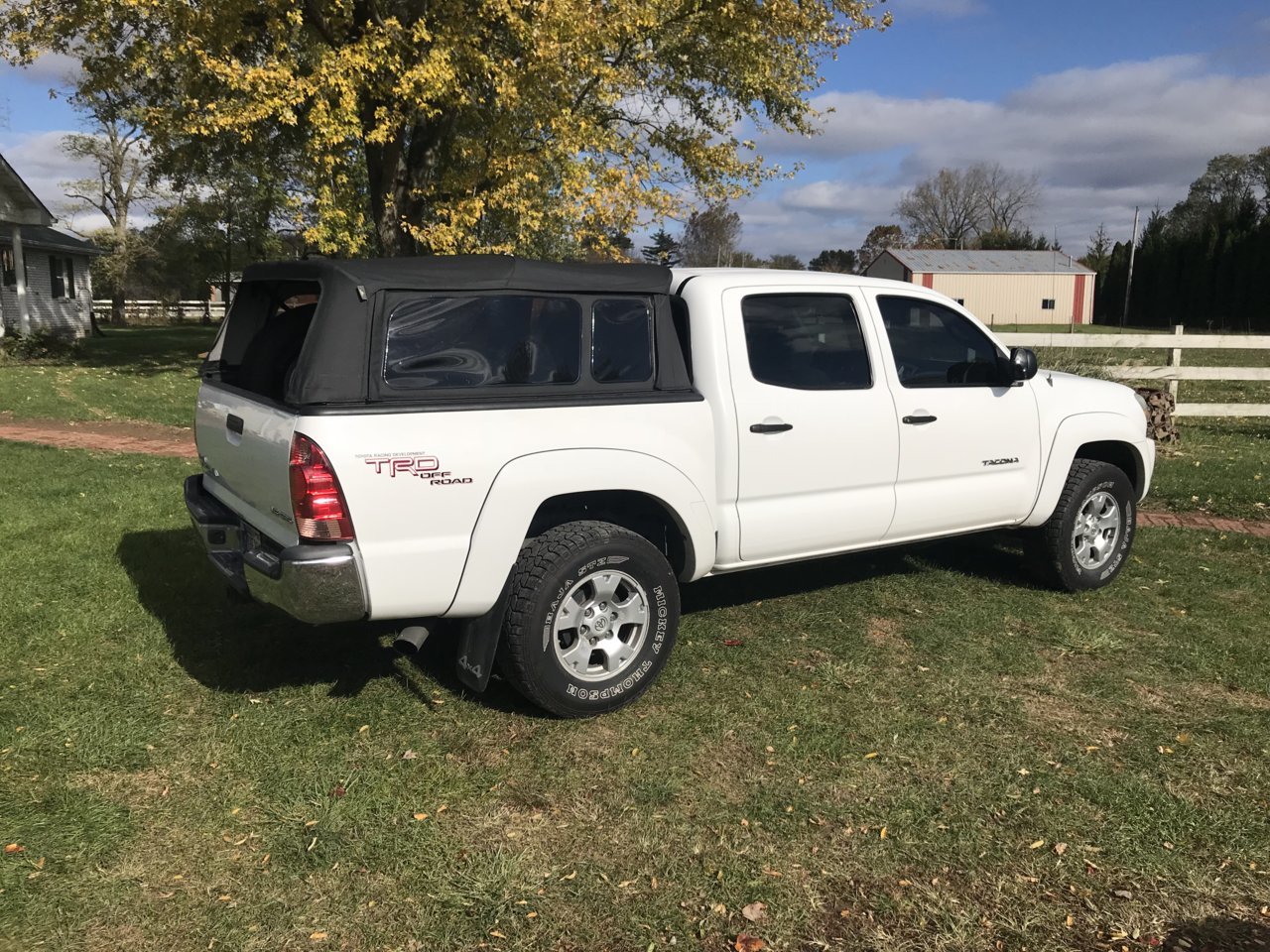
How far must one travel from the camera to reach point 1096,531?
6082 millimetres

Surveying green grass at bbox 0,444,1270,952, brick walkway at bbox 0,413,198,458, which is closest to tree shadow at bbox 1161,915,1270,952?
green grass at bbox 0,444,1270,952

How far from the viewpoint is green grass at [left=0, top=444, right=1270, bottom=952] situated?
9.89ft

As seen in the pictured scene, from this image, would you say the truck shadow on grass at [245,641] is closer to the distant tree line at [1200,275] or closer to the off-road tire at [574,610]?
the off-road tire at [574,610]

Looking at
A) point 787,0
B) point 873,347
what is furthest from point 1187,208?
point 873,347

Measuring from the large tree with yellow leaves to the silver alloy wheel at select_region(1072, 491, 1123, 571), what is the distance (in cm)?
1177

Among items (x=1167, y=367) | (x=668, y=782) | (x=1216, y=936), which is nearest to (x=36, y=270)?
(x=1167, y=367)

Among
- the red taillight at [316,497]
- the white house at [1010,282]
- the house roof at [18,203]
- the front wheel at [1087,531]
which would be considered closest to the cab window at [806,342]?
the front wheel at [1087,531]

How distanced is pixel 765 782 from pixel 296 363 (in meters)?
2.35

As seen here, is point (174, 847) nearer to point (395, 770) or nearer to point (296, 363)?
point (395, 770)

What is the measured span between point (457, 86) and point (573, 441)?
521 inches

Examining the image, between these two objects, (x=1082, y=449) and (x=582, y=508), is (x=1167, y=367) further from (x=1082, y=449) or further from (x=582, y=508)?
(x=582, y=508)

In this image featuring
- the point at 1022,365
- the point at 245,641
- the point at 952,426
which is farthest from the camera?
the point at 1022,365

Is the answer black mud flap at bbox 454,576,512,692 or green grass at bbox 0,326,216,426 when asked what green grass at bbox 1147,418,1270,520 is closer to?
black mud flap at bbox 454,576,512,692

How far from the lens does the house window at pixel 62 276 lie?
30.1 meters
